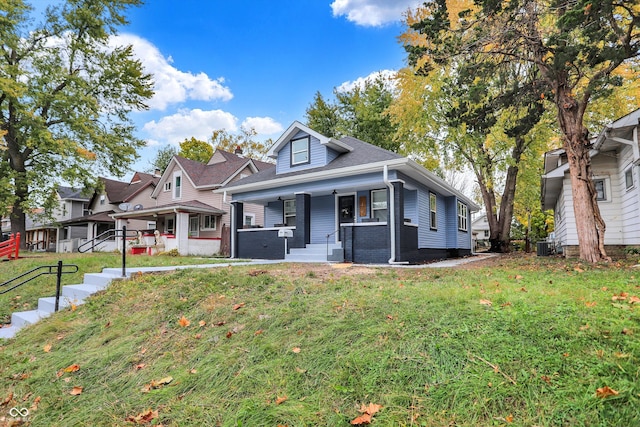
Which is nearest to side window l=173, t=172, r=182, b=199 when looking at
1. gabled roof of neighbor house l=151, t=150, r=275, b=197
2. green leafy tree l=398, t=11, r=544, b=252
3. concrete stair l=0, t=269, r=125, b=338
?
gabled roof of neighbor house l=151, t=150, r=275, b=197

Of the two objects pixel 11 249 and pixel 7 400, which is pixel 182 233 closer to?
pixel 11 249

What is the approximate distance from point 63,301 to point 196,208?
1352 cm

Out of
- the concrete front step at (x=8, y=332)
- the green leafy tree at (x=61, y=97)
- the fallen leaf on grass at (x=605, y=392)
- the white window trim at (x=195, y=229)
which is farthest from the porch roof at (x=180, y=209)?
the fallen leaf on grass at (x=605, y=392)

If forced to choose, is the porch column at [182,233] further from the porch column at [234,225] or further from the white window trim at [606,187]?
the white window trim at [606,187]

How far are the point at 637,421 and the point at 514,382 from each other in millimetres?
608

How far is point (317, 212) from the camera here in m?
14.6

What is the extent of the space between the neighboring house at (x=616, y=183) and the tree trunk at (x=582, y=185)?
2.96 ft

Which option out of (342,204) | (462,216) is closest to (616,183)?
(462,216)

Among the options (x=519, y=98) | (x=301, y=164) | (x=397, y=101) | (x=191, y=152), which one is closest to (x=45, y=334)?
(x=301, y=164)

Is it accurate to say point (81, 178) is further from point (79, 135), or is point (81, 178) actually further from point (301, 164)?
point (301, 164)

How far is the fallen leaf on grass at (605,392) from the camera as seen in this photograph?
2.05 meters

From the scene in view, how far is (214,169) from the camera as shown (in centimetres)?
2291

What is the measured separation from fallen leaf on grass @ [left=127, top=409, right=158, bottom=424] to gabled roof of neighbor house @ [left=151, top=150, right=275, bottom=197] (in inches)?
727

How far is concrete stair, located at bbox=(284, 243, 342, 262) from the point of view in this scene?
12.3 m
